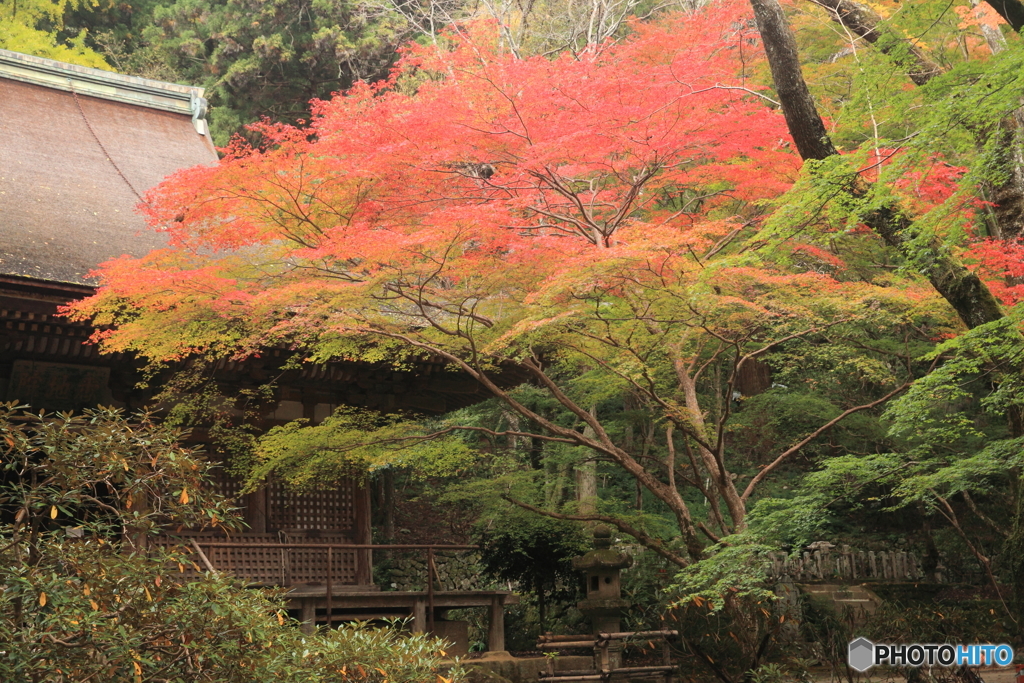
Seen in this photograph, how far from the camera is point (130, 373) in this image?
8438 millimetres

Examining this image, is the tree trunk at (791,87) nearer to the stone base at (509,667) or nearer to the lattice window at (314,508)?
the stone base at (509,667)

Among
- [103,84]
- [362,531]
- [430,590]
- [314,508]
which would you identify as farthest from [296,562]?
[103,84]

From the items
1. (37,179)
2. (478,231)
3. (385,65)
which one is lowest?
(478,231)

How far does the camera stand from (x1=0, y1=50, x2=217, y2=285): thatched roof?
341 inches

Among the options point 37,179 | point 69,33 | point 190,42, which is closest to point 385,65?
point 190,42

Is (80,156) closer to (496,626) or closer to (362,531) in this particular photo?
(362,531)

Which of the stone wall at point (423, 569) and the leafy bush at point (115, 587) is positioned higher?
the leafy bush at point (115, 587)

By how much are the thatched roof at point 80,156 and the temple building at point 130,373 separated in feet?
0.08

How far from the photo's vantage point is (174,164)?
482 inches

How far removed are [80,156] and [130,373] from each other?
4.02 meters

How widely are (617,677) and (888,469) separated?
3094 mm

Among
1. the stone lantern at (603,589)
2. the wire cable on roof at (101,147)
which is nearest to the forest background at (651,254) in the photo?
the stone lantern at (603,589)

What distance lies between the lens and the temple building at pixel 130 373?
794 cm

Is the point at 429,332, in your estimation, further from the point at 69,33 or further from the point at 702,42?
the point at 69,33
